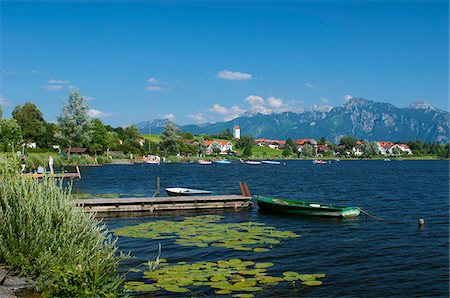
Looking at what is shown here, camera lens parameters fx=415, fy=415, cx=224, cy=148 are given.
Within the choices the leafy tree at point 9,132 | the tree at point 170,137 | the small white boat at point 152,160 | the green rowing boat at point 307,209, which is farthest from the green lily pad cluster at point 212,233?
the tree at point 170,137

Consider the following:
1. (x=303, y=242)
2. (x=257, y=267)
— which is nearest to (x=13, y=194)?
(x=257, y=267)

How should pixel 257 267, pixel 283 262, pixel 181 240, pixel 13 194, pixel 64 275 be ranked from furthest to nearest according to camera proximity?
1. pixel 181 240
2. pixel 283 262
3. pixel 257 267
4. pixel 13 194
5. pixel 64 275

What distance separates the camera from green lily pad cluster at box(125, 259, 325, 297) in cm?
1529

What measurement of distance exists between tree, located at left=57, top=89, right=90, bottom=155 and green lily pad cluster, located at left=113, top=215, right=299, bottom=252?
287 ft

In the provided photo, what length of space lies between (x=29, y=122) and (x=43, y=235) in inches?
4917

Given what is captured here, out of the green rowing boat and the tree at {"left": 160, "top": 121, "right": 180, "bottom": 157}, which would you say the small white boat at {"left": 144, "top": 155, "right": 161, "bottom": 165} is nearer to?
the tree at {"left": 160, "top": 121, "right": 180, "bottom": 157}

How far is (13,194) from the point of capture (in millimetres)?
13547

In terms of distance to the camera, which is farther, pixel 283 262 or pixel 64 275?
pixel 283 262

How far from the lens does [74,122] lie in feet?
360

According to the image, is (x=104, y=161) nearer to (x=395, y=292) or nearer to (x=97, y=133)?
(x=97, y=133)

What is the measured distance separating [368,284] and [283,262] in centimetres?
411

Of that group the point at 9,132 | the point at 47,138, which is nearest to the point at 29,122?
the point at 47,138

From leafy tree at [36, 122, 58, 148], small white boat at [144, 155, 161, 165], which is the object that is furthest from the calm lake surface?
small white boat at [144, 155, 161, 165]

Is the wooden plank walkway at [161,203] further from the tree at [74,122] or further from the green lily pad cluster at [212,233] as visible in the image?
the tree at [74,122]
